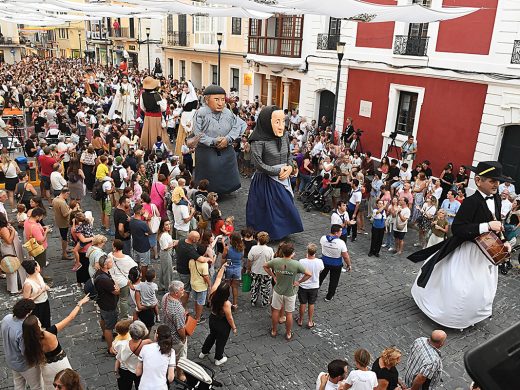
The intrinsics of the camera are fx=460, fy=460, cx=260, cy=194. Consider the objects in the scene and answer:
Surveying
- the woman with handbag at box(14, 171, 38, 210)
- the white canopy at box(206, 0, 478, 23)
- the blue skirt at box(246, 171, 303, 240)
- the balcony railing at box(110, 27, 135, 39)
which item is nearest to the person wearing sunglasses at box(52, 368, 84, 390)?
the white canopy at box(206, 0, 478, 23)

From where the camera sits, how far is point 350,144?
15.9m

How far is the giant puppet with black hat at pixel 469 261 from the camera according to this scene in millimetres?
6207

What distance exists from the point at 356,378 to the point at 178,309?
213 centimetres

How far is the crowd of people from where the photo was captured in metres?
A: 4.57

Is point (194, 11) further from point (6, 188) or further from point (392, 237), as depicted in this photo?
point (392, 237)

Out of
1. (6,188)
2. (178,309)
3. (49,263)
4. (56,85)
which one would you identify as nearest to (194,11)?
(6,188)

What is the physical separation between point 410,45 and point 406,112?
2129mm

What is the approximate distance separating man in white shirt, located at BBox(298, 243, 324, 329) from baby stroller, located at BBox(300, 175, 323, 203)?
527cm

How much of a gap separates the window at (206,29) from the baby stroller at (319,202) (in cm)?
1927

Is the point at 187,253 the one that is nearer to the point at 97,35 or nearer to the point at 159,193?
the point at 159,193

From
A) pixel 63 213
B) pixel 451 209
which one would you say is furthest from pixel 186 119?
pixel 451 209

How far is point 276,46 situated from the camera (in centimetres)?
2042

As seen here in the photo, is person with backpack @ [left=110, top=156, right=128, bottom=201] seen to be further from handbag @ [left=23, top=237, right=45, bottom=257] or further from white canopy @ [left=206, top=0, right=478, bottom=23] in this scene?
white canopy @ [left=206, top=0, right=478, bottom=23]

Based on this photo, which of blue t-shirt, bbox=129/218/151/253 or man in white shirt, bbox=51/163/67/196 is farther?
man in white shirt, bbox=51/163/67/196
